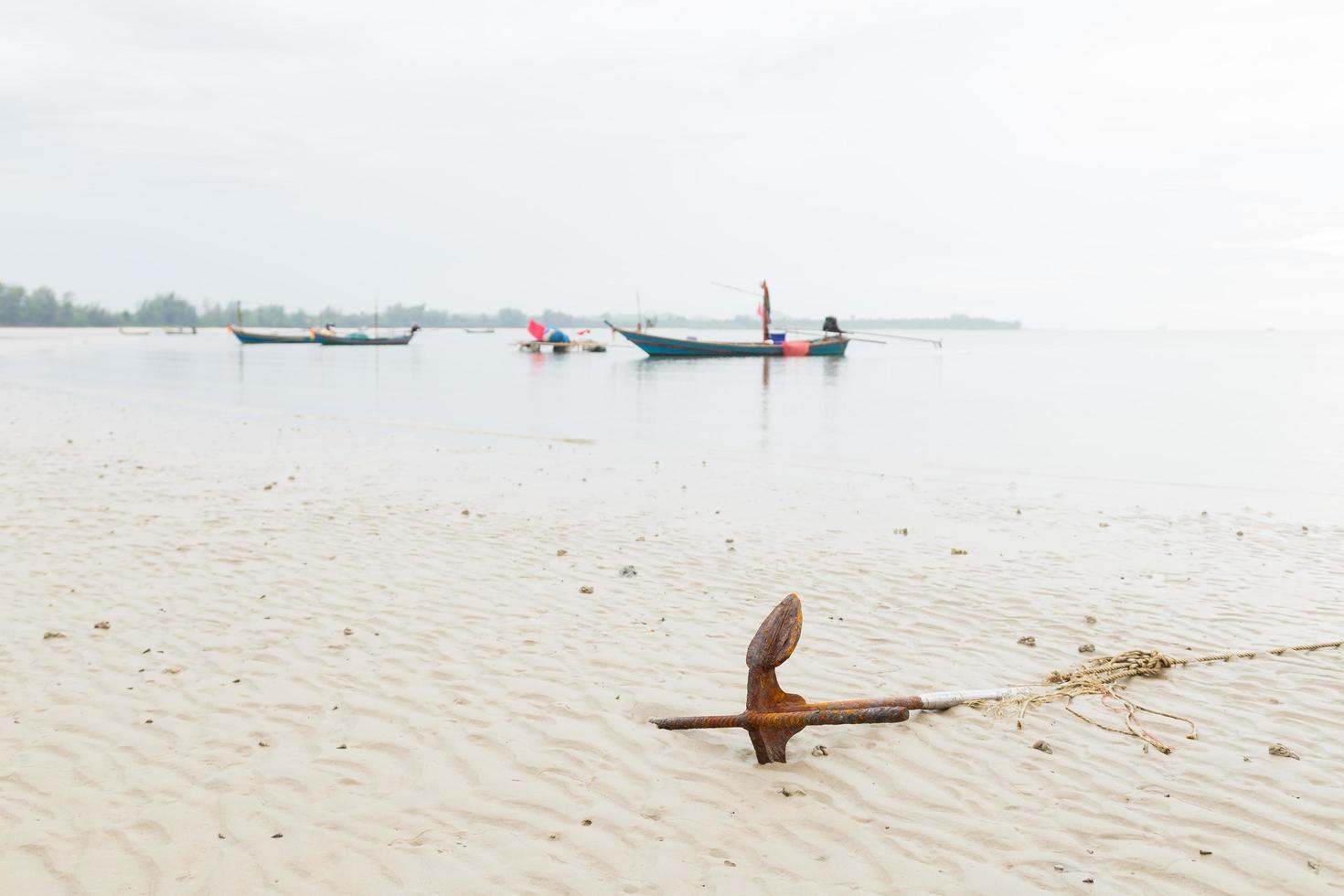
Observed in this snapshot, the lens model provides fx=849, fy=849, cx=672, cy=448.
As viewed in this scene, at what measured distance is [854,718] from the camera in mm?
4668

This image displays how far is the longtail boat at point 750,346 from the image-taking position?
A: 8262 centimetres

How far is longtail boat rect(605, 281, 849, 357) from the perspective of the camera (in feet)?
271

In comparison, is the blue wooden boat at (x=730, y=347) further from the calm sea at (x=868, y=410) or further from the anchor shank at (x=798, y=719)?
the anchor shank at (x=798, y=719)

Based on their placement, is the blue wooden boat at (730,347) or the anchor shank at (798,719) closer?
the anchor shank at (798,719)

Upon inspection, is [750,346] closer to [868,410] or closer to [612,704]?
[868,410]

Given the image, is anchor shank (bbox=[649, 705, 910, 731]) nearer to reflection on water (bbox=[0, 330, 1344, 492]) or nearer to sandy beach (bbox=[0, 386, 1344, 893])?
sandy beach (bbox=[0, 386, 1344, 893])

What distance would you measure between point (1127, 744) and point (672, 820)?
2.74 m

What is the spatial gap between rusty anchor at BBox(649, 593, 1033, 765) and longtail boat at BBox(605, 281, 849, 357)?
7635cm

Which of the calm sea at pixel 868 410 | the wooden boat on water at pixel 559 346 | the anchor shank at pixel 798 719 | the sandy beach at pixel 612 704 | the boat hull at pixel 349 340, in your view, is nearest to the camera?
the sandy beach at pixel 612 704

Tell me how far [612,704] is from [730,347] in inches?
3027

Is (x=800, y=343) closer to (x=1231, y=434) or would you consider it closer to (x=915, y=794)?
(x=1231, y=434)

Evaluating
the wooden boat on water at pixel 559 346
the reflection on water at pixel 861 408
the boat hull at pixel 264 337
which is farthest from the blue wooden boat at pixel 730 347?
the boat hull at pixel 264 337

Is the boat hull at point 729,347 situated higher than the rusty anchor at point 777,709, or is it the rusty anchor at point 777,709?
the boat hull at point 729,347

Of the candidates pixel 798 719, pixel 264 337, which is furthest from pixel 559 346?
pixel 798 719
